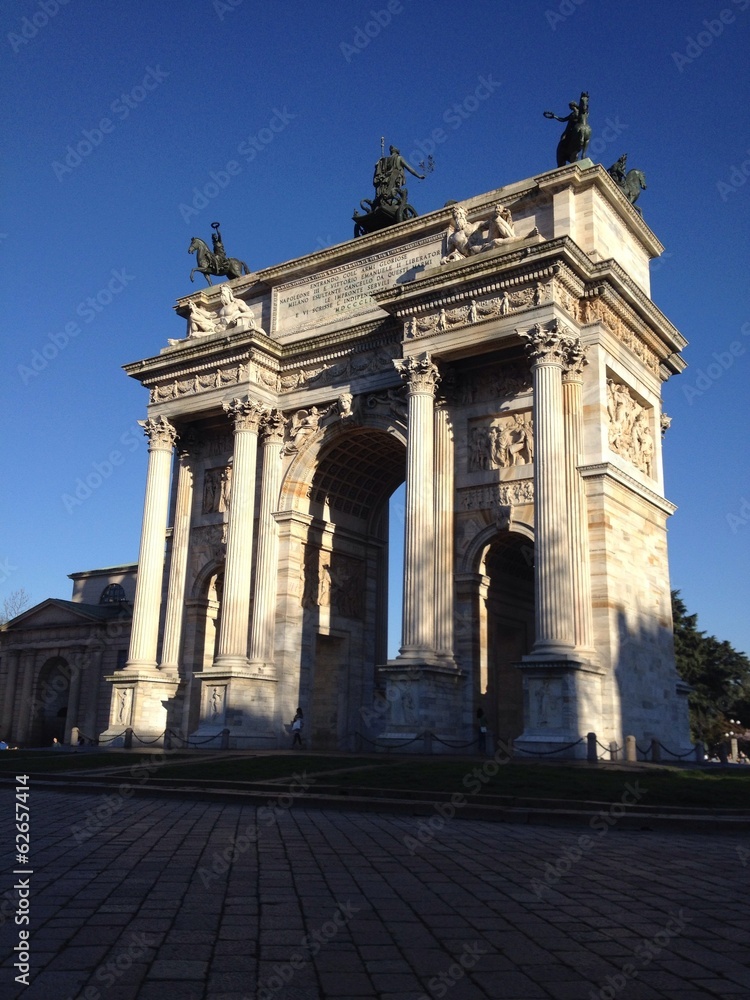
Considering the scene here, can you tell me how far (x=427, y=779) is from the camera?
18.0 metres

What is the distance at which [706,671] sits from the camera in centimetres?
6188

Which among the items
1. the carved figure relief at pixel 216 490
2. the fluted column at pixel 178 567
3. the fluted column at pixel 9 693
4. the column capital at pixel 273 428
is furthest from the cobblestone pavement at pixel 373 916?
the fluted column at pixel 9 693

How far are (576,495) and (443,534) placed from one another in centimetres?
473

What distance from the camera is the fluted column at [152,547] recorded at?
36.1m

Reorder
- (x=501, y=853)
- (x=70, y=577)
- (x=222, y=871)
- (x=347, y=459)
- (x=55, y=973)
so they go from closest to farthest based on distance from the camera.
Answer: (x=55, y=973)
(x=222, y=871)
(x=501, y=853)
(x=347, y=459)
(x=70, y=577)

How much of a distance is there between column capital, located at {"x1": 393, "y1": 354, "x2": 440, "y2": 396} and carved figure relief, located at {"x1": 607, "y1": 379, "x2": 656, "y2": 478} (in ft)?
19.2

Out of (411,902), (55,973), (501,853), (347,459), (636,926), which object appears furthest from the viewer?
(347,459)

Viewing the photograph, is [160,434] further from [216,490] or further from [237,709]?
[237,709]

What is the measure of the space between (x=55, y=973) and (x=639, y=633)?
26.7 meters

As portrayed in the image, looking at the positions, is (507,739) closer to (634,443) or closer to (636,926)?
(634,443)

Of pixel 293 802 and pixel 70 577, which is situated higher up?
pixel 70 577

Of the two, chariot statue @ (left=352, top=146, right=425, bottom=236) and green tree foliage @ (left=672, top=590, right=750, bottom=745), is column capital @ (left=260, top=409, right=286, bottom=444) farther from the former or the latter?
green tree foliage @ (left=672, top=590, right=750, bottom=745)

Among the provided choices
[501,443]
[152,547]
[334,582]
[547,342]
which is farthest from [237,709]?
[547,342]

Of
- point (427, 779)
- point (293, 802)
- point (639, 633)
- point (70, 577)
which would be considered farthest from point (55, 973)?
point (70, 577)
